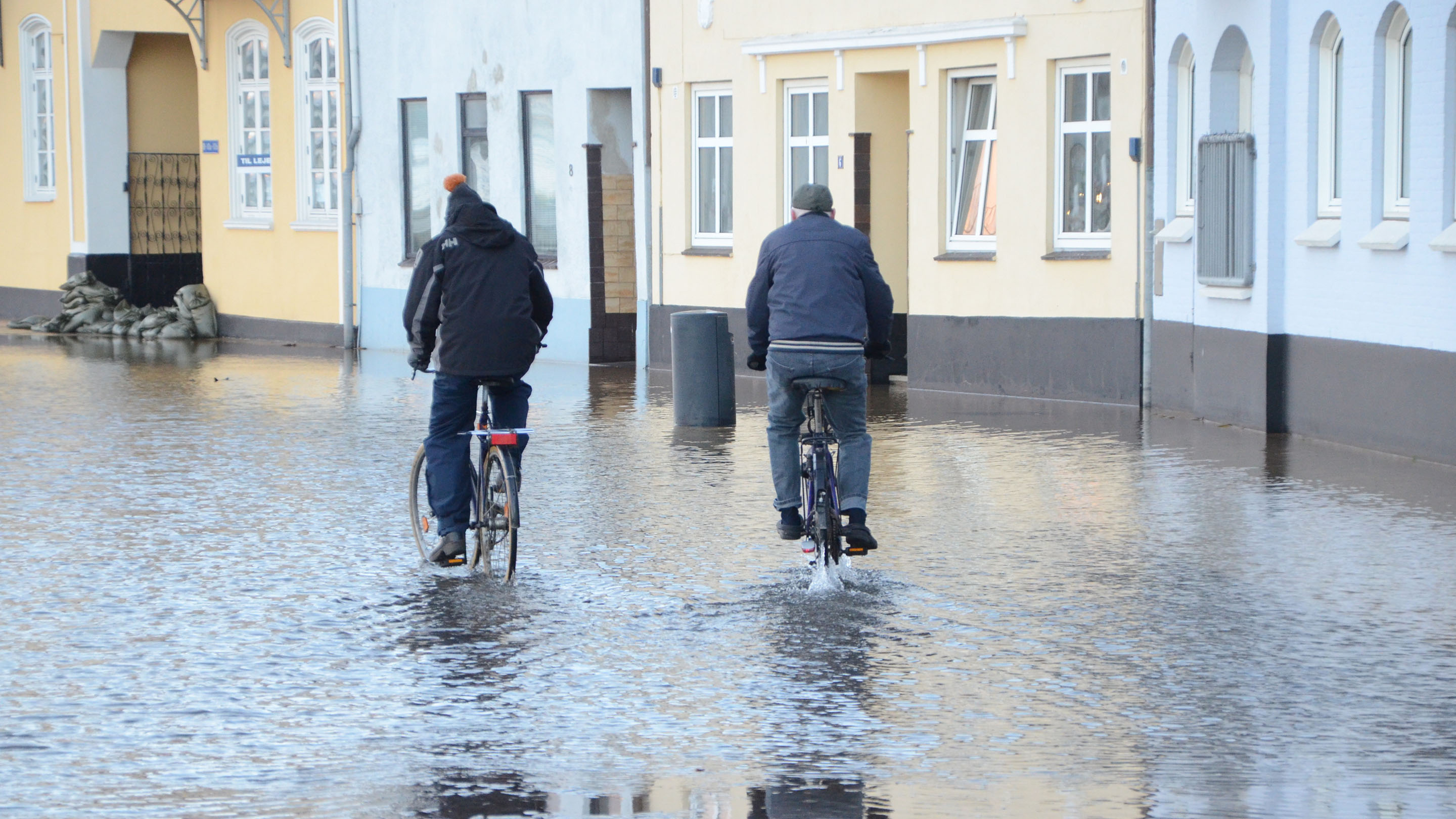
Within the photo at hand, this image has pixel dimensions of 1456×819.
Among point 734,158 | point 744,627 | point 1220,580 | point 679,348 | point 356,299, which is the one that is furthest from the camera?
point 356,299

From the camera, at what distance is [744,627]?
8.38 metres

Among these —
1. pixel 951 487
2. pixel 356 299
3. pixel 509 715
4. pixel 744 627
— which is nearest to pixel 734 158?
pixel 356 299

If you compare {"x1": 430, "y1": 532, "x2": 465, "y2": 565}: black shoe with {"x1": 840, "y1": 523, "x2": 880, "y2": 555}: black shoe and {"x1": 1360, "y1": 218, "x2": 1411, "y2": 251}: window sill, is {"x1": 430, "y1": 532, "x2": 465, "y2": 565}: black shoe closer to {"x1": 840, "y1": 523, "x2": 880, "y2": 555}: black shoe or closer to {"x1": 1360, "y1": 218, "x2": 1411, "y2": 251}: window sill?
{"x1": 840, "y1": 523, "x2": 880, "y2": 555}: black shoe

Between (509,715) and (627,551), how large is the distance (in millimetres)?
3503

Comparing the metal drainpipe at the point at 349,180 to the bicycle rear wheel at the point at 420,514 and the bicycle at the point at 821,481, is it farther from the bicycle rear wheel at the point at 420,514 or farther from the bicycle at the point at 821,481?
the bicycle at the point at 821,481

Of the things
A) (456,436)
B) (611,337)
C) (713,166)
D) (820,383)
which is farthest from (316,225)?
Result: (820,383)

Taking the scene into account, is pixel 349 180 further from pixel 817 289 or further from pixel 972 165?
pixel 817 289

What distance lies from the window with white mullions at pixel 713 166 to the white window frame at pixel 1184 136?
6.10 metres

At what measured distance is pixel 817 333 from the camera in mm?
9211

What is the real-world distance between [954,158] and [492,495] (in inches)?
457

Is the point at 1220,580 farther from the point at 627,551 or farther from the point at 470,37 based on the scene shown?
the point at 470,37

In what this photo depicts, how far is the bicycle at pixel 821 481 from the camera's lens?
9.23 meters

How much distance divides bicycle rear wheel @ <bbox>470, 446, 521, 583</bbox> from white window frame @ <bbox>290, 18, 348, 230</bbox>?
62.9 ft

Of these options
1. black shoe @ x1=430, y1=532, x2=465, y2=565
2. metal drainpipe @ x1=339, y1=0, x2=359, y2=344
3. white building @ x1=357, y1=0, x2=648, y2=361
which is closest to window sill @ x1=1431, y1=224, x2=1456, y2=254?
black shoe @ x1=430, y1=532, x2=465, y2=565
